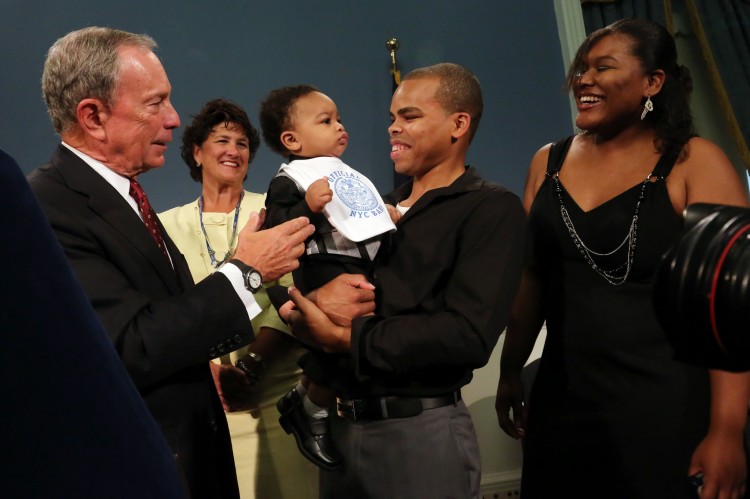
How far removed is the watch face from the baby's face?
0.84m

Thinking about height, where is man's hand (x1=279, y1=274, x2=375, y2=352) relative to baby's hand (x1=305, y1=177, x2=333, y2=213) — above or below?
below

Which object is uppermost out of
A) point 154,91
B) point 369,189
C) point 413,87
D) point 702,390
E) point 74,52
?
point 74,52

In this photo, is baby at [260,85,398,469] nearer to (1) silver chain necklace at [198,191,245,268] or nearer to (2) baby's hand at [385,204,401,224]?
(2) baby's hand at [385,204,401,224]

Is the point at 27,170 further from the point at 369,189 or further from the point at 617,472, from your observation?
the point at 617,472

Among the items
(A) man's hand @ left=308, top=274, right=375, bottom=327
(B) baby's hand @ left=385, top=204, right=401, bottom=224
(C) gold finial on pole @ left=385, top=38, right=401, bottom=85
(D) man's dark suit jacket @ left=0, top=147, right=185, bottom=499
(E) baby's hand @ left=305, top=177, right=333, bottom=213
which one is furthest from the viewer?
(C) gold finial on pole @ left=385, top=38, right=401, bottom=85

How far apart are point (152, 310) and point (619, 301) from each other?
3.75 feet

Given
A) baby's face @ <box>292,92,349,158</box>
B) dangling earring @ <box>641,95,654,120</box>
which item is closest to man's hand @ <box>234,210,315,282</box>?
baby's face @ <box>292,92,349,158</box>

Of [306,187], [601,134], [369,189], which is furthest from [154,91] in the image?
[601,134]

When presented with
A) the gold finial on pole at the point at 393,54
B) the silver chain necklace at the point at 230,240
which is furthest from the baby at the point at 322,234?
the gold finial on pole at the point at 393,54

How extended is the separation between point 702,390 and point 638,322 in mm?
216

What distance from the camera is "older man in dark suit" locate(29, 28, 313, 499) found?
146cm

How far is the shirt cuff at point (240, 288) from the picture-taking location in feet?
5.21

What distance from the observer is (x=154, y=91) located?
1.71m

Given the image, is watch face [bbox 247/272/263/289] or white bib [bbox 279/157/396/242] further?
white bib [bbox 279/157/396/242]
